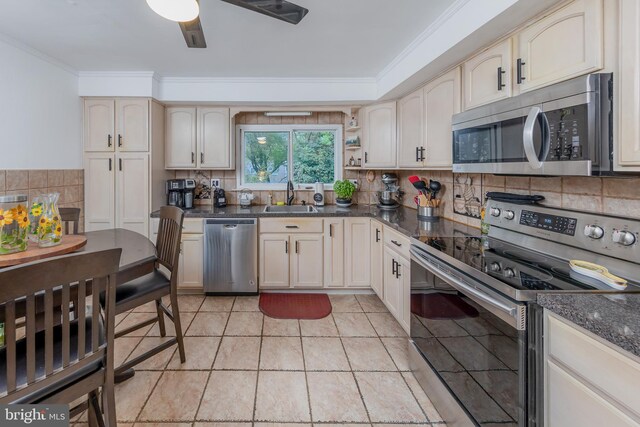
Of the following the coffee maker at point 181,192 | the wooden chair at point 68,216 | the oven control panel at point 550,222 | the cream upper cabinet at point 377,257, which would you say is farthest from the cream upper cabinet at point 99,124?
the oven control panel at point 550,222

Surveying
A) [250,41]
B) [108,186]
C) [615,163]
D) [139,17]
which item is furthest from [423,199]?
[108,186]

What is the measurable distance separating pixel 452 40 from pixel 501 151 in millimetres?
819

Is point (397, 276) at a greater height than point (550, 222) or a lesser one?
lesser

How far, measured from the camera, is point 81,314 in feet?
3.49

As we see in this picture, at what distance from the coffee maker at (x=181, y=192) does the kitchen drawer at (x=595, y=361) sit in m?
3.44

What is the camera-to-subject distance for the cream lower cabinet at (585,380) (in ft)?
2.56

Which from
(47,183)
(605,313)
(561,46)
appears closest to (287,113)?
(47,183)

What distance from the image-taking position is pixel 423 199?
284 centimetres

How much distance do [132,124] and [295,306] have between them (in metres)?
2.55

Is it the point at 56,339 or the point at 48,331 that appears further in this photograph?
the point at 56,339

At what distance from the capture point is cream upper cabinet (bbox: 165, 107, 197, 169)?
352 cm

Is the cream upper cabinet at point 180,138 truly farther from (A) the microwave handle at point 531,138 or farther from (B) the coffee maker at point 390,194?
(A) the microwave handle at point 531,138

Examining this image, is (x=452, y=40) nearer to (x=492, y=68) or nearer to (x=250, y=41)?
(x=492, y=68)

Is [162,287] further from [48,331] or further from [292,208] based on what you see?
[292,208]
